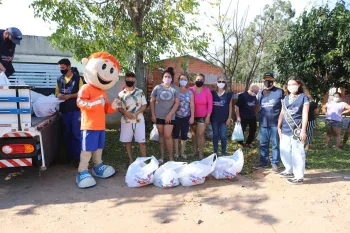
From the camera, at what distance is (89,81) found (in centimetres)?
417

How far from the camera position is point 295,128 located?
4250 millimetres

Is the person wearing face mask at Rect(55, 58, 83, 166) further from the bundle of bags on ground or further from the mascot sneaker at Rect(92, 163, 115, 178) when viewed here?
the bundle of bags on ground

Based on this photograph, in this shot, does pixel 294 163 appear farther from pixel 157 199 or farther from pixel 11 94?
pixel 11 94

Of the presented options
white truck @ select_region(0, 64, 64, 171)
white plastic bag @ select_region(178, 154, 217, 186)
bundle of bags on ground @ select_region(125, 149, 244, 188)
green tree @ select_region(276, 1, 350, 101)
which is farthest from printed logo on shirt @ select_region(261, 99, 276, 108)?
green tree @ select_region(276, 1, 350, 101)

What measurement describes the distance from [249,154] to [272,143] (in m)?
1.37

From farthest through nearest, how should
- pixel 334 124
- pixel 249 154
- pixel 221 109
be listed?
1. pixel 334 124
2. pixel 249 154
3. pixel 221 109

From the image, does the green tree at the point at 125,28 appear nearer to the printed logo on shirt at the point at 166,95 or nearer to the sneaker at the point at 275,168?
the printed logo on shirt at the point at 166,95

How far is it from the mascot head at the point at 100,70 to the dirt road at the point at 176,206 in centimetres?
150

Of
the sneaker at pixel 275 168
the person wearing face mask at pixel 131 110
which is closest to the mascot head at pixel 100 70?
the person wearing face mask at pixel 131 110

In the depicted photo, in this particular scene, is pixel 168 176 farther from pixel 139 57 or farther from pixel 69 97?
pixel 139 57

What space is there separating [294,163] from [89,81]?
3.30 metres

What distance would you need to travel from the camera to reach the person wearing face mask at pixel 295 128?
13.8ft

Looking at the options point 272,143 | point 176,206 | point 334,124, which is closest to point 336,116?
point 334,124

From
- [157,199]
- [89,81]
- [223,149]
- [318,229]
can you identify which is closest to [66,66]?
[89,81]
